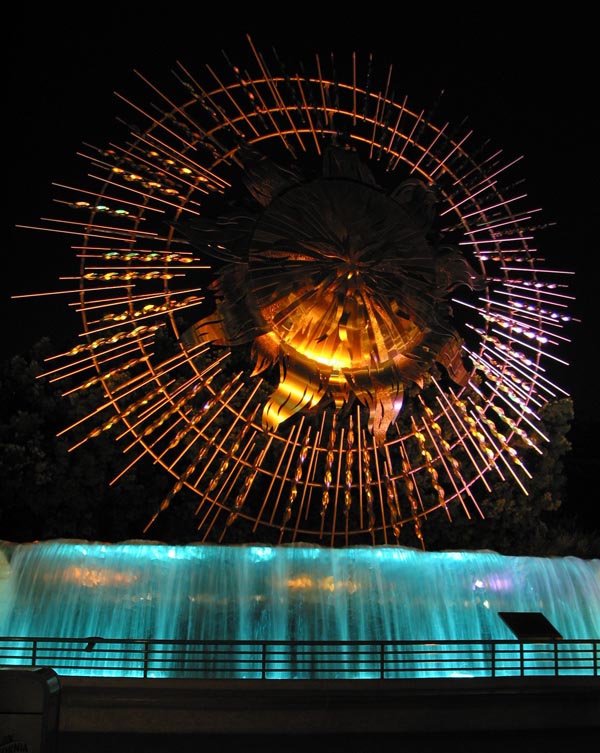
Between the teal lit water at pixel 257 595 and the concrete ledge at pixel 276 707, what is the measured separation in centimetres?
242

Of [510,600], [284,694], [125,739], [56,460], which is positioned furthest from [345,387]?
[56,460]

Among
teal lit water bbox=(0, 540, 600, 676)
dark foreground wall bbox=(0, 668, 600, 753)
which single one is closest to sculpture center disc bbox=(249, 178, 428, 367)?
teal lit water bbox=(0, 540, 600, 676)

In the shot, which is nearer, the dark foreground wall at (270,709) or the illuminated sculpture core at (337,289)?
the dark foreground wall at (270,709)

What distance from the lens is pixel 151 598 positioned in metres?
13.2

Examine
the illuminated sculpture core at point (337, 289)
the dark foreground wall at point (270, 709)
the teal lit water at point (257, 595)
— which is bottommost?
the dark foreground wall at point (270, 709)

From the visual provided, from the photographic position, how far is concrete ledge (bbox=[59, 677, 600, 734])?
10367mm

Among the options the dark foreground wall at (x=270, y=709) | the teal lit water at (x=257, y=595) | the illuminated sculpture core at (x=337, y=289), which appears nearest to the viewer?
the dark foreground wall at (x=270, y=709)

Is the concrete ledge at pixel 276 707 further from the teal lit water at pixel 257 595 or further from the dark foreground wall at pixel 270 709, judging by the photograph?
the teal lit water at pixel 257 595

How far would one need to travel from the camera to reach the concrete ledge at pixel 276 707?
1037 cm

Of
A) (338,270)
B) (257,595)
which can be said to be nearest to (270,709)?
(257,595)

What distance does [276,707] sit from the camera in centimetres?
1038

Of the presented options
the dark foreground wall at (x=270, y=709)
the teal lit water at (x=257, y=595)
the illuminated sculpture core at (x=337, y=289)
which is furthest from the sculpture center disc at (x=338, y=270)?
the dark foreground wall at (x=270, y=709)

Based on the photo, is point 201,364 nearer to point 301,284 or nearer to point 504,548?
point 504,548

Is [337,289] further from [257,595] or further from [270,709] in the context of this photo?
[270,709]
